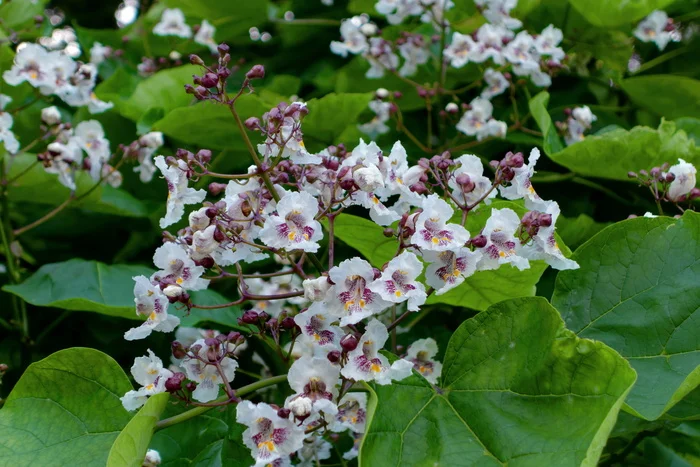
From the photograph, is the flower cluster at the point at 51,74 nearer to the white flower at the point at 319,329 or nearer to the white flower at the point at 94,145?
the white flower at the point at 94,145

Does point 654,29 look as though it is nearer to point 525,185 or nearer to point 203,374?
point 525,185

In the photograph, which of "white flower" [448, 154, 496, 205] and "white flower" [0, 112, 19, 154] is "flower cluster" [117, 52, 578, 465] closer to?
"white flower" [448, 154, 496, 205]

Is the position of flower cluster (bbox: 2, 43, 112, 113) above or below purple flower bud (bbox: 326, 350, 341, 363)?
below

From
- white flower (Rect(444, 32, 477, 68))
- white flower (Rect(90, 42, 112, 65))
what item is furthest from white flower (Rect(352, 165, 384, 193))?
white flower (Rect(90, 42, 112, 65))

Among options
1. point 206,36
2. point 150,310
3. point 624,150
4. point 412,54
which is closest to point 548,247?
point 150,310

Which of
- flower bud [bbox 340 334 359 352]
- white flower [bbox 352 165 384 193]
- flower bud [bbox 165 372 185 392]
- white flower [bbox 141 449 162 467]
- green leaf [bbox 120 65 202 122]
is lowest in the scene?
green leaf [bbox 120 65 202 122]

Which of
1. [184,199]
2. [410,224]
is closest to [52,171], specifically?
[184,199]

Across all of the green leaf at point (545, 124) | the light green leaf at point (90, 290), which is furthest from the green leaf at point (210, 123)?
the green leaf at point (545, 124)

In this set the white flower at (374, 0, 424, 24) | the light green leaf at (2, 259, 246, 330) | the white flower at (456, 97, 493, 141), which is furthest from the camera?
the white flower at (374, 0, 424, 24)

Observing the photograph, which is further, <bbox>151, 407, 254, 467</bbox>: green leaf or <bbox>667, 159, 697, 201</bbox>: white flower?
<bbox>667, 159, 697, 201</bbox>: white flower
